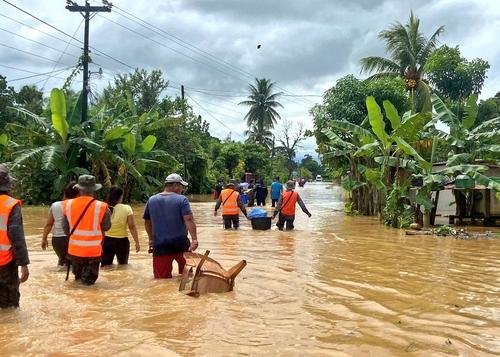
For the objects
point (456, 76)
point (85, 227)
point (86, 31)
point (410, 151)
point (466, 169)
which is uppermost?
point (456, 76)

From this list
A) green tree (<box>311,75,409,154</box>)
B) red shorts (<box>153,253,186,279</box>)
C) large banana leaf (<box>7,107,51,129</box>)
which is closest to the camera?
red shorts (<box>153,253,186,279</box>)

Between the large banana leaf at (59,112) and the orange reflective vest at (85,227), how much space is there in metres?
14.4

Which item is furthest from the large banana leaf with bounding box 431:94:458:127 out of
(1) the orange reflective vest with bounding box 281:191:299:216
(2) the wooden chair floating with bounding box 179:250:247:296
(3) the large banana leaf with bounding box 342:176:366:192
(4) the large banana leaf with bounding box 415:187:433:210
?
(2) the wooden chair floating with bounding box 179:250:247:296

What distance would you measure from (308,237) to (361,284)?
6.00 metres

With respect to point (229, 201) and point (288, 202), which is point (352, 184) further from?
point (229, 201)

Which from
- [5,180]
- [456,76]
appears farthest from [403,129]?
[456,76]

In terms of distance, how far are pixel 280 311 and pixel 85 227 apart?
2.77m

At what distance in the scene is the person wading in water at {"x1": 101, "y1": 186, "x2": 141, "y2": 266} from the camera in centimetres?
813

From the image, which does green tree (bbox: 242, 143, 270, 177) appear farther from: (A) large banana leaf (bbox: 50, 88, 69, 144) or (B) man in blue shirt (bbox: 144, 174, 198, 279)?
(B) man in blue shirt (bbox: 144, 174, 198, 279)

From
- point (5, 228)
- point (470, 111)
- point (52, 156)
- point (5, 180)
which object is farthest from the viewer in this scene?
point (52, 156)

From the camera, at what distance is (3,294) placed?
17.9ft

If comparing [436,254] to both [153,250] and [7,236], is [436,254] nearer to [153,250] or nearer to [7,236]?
[153,250]

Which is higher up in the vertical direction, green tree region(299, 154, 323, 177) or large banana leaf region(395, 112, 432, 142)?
green tree region(299, 154, 323, 177)

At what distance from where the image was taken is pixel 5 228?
5.21 meters
